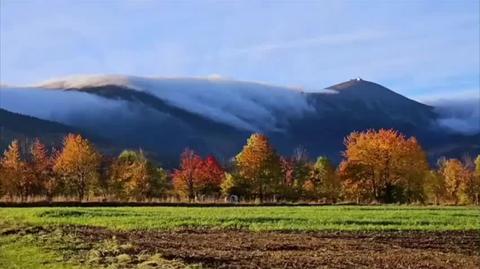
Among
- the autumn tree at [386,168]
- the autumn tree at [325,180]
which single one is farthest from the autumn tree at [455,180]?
the autumn tree at [386,168]

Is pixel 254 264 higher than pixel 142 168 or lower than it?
lower

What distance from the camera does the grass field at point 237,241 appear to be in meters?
20.7

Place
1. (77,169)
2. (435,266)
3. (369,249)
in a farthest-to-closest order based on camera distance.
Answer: (77,169) < (369,249) < (435,266)

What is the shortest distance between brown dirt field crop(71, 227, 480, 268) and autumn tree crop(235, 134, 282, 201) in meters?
55.9

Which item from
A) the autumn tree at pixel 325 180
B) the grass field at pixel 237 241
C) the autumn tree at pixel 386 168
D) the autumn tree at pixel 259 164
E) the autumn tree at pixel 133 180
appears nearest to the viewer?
the grass field at pixel 237 241

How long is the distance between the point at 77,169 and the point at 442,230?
203ft

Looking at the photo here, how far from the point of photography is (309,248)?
84.4 ft

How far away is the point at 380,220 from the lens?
40719 millimetres

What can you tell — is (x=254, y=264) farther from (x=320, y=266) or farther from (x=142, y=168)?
(x=142, y=168)

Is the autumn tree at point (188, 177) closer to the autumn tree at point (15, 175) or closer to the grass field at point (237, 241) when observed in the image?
the autumn tree at point (15, 175)

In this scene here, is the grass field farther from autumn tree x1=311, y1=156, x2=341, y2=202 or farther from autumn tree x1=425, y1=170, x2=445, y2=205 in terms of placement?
autumn tree x1=425, y1=170, x2=445, y2=205

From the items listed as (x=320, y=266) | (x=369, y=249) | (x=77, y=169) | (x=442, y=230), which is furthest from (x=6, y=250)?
(x=77, y=169)

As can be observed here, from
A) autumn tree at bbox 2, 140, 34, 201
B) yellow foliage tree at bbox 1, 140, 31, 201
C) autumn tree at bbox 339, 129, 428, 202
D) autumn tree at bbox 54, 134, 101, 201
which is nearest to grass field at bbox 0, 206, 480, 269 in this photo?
autumn tree at bbox 339, 129, 428, 202

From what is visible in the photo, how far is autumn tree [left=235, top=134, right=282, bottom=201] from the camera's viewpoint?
297ft
